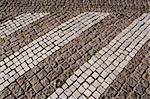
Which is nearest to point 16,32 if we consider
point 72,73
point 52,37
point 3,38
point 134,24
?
point 3,38

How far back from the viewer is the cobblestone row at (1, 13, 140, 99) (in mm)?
5621

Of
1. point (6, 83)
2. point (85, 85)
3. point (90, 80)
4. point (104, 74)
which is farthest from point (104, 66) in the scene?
point (6, 83)

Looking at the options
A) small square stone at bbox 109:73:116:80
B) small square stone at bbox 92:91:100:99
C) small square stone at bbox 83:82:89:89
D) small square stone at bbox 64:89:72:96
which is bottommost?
small square stone at bbox 92:91:100:99

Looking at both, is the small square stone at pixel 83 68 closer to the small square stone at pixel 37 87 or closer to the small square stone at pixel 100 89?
the small square stone at pixel 100 89

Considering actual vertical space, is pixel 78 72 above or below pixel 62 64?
below

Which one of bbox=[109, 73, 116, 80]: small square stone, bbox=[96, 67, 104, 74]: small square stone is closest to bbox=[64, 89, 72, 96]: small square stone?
bbox=[96, 67, 104, 74]: small square stone

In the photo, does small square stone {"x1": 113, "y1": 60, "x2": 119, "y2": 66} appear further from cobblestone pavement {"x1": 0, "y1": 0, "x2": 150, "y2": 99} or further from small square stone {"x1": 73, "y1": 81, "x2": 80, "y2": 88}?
small square stone {"x1": 73, "y1": 81, "x2": 80, "y2": 88}

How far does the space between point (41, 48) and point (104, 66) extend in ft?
6.93

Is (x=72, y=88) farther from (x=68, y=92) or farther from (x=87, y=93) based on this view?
(x=87, y=93)

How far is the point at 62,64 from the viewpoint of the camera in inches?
248

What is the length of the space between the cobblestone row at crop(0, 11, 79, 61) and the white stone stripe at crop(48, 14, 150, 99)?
2174mm

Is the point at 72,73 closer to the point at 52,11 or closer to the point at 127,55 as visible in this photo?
the point at 127,55

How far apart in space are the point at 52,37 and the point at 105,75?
7.90ft

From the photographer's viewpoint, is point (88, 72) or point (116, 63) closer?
point (88, 72)
